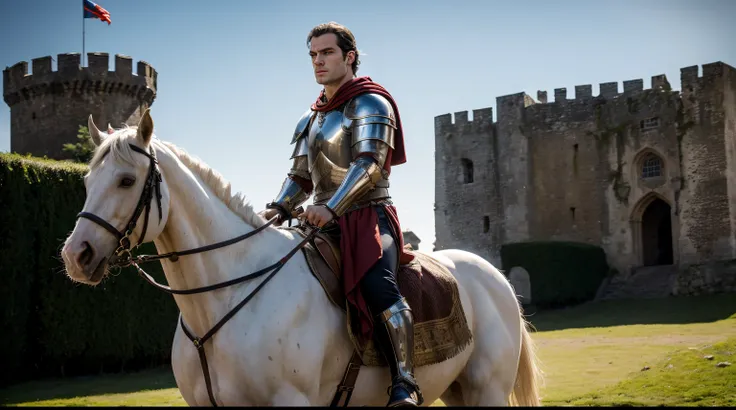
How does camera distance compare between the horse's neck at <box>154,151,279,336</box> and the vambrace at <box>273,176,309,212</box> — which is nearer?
the horse's neck at <box>154,151,279,336</box>

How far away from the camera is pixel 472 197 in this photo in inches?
1735

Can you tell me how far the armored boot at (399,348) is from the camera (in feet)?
14.3

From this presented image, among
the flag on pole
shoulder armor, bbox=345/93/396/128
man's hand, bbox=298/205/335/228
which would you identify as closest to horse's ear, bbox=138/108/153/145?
man's hand, bbox=298/205/335/228

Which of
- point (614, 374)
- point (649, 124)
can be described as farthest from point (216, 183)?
point (649, 124)

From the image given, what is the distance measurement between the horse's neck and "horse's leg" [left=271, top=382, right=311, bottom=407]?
52 centimetres

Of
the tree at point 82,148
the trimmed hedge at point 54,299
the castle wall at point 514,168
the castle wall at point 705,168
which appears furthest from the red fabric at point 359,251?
the castle wall at point 514,168

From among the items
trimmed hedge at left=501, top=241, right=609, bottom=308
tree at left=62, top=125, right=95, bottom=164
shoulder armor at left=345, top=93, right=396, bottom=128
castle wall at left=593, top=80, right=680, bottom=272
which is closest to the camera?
shoulder armor at left=345, top=93, right=396, bottom=128

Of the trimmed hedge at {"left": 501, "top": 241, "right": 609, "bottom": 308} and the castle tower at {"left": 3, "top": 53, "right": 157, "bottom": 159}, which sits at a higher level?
the castle tower at {"left": 3, "top": 53, "right": 157, "bottom": 159}

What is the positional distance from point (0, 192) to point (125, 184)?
11.7 metres

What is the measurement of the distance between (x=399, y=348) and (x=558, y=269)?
31.5 metres

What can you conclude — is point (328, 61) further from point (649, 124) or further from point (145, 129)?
point (649, 124)

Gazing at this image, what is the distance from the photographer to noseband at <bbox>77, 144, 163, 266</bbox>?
3787 mm

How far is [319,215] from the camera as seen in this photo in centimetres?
439

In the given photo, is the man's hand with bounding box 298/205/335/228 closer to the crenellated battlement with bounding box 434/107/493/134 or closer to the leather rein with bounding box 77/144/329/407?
the leather rein with bounding box 77/144/329/407
